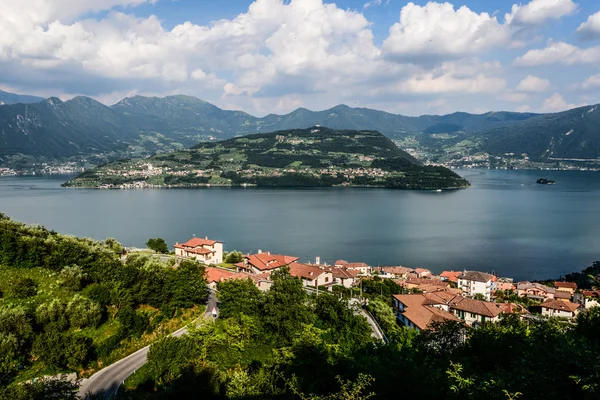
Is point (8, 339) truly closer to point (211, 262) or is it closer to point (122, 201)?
point (211, 262)

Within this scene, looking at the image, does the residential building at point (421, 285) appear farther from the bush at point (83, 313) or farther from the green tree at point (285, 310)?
the bush at point (83, 313)

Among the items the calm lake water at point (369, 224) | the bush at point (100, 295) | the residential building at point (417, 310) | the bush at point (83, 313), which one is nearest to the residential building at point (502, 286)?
the calm lake water at point (369, 224)

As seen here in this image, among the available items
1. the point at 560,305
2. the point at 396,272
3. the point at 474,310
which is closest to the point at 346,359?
the point at 474,310

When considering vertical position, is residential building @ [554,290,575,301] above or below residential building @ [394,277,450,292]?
below

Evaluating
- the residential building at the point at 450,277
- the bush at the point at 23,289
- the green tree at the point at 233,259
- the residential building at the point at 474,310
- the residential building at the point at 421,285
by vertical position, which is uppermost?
the bush at the point at 23,289

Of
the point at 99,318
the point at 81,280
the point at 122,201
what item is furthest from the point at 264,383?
the point at 122,201

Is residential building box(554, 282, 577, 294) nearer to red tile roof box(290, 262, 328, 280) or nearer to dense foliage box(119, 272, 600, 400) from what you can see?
red tile roof box(290, 262, 328, 280)

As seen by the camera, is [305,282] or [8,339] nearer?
[8,339]

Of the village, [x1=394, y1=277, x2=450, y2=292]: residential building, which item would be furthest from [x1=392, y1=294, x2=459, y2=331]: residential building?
[x1=394, y1=277, x2=450, y2=292]: residential building
